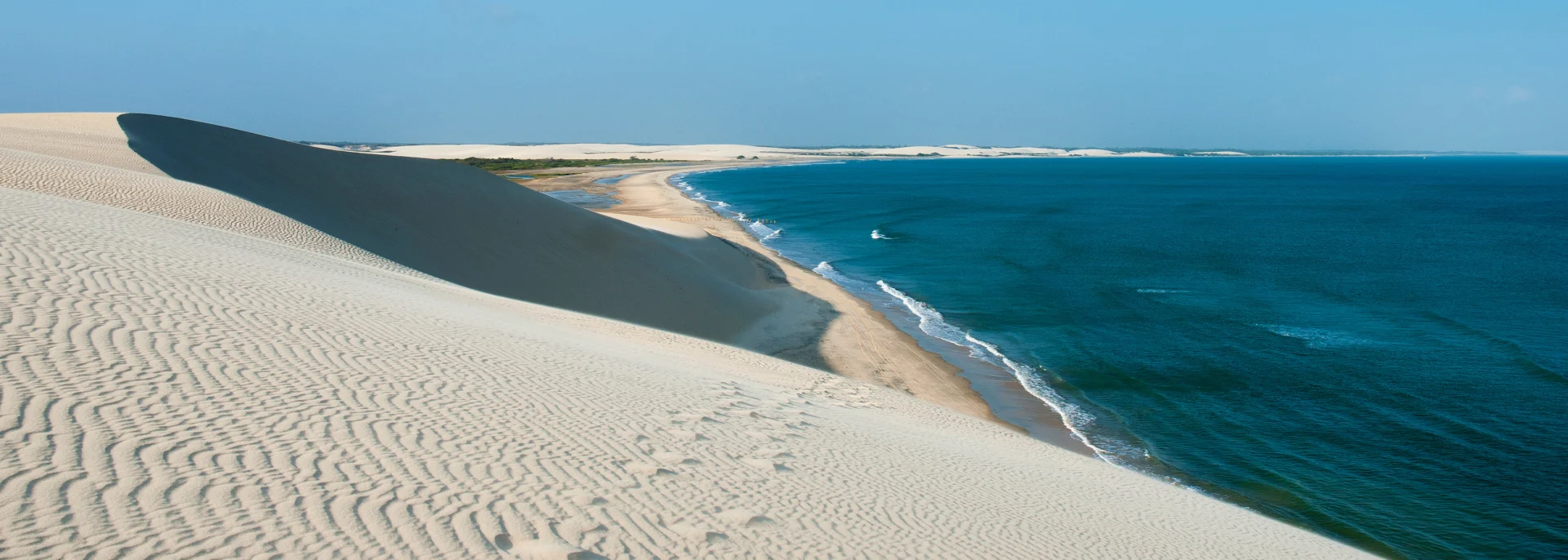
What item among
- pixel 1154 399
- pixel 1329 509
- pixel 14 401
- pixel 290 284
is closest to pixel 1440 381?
pixel 1154 399

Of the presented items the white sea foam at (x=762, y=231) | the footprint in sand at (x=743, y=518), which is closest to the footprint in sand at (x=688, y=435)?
the footprint in sand at (x=743, y=518)

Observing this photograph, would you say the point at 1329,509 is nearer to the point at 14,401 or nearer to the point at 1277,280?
the point at 14,401

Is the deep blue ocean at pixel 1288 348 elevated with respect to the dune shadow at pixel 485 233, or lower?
lower

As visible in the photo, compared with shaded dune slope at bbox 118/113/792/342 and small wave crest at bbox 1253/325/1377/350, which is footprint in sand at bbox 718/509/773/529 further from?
small wave crest at bbox 1253/325/1377/350

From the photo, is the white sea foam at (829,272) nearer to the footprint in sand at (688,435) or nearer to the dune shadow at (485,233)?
the dune shadow at (485,233)

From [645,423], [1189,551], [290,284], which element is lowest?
[1189,551]

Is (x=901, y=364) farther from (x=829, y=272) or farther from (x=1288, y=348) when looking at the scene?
(x=829, y=272)
